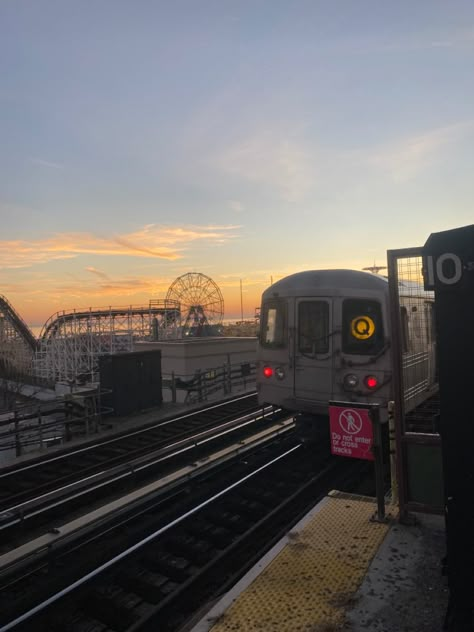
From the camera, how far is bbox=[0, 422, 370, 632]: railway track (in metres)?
4.16

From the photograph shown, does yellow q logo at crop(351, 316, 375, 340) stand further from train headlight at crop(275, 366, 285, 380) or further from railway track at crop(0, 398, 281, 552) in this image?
railway track at crop(0, 398, 281, 552)

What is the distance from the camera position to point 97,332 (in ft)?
174

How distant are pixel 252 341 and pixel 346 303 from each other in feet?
57.3

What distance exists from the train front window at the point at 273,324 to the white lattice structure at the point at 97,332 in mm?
42088

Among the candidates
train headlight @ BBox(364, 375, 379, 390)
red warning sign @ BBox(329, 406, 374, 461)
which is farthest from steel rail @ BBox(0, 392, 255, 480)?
red warning sign @ BBox(329, 406, 374, 461)

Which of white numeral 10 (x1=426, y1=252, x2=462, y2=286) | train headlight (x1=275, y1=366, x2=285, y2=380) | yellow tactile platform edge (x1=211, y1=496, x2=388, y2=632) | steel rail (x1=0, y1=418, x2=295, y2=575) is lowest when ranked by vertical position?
steel rail (x1=0, y1=418, x2=295, y2=575)

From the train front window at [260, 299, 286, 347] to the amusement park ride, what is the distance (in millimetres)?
38805

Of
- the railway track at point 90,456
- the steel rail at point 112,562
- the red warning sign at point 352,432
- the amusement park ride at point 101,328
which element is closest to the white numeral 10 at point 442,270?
the red warning sign at point 352,432

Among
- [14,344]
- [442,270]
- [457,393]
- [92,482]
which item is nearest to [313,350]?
[92,482]

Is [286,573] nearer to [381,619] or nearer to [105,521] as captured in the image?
[381,619]

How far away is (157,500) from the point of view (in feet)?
21.3

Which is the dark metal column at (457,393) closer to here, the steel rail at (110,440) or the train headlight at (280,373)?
the train headlight at (280,373)

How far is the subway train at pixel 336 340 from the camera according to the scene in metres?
7.75

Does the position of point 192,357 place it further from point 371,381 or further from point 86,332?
point 86,332
